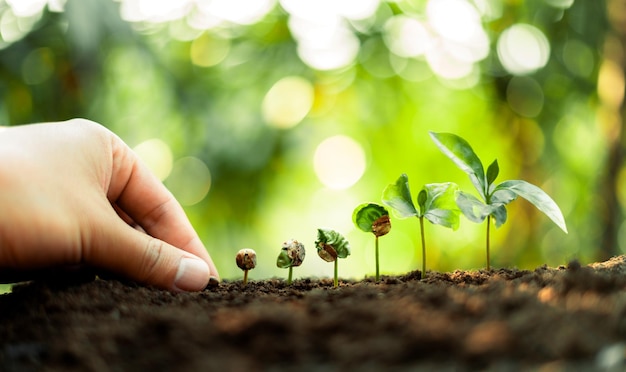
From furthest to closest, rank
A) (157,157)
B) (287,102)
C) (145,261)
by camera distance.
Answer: (157,157)
(287,102)
(145,261)

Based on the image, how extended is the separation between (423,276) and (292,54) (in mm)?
3413

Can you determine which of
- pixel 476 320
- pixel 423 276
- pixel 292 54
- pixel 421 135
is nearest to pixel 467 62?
pixel 421 135

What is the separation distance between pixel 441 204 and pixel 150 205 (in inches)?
24.0

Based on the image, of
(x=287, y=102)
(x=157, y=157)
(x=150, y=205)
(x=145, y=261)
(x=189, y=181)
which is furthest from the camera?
(x=157, y=157)

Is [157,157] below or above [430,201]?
above

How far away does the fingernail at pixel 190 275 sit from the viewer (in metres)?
0.91

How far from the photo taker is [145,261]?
0.89 meters

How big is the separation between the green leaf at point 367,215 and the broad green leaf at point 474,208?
15 cm

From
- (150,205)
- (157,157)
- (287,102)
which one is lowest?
(150,205)

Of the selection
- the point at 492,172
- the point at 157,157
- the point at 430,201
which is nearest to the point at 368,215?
the point at 430,201

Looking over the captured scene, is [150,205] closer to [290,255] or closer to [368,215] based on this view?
[290,255]

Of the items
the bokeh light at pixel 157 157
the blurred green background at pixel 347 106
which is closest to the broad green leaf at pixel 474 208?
the blurred green background at pixel 347 106

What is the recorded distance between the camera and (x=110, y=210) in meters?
0.88

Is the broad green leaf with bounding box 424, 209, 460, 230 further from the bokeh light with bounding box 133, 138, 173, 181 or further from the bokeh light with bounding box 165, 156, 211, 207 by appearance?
the bokeh light with bounding box 133, 138, 173, 181
